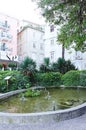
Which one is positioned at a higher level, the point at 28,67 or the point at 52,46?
the point at 52,46

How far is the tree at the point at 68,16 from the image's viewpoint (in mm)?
10852

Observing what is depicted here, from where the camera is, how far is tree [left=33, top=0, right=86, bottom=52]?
35.6ft

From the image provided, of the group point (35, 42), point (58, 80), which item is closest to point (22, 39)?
point (35, 42)

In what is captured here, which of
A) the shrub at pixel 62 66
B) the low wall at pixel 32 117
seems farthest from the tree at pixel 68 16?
the shrub at pixel 62 66

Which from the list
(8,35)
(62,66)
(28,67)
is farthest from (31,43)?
(28,67)

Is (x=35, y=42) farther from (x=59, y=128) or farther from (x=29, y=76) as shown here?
(x=59, y=128)

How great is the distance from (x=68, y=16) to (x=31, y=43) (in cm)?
3222

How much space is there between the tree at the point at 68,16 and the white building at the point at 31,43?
98.4 feet

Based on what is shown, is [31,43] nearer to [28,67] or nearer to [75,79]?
[28,67]

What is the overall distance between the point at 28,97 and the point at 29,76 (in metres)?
5.36

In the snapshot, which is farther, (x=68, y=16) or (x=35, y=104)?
(x=68, y=16)

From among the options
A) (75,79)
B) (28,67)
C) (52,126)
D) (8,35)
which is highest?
(8,35)

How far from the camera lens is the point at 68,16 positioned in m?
12.0

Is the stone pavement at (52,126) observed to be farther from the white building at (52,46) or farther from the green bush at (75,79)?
the white building at (52,46)
